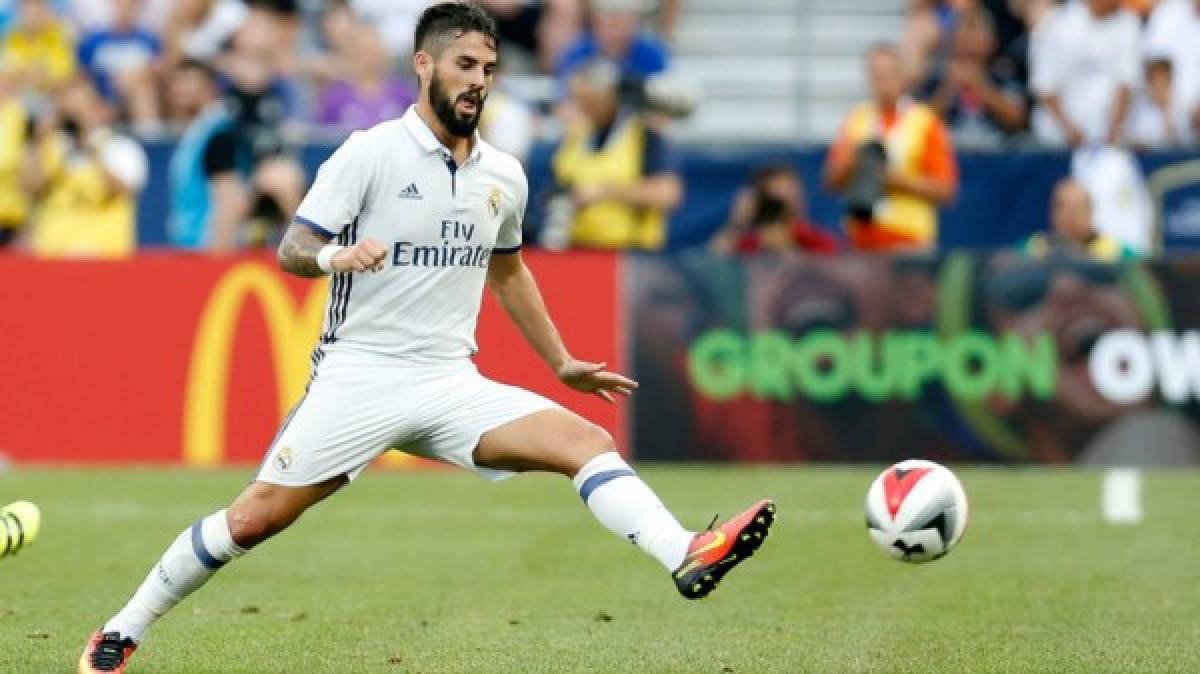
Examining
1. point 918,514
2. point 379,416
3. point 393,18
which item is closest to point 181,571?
point 379,416

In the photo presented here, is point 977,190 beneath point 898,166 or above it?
beneath

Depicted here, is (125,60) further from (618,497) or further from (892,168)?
(618,497)

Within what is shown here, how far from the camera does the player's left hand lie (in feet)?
26.8

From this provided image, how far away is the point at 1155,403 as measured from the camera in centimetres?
1554

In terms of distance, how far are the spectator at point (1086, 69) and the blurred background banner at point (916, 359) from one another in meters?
3.21

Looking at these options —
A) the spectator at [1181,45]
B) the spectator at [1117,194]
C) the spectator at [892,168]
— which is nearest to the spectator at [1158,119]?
the spectator at [1181,45]

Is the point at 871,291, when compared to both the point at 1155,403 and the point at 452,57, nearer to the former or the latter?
the point at 1155,403

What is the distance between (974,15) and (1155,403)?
492 centimetres

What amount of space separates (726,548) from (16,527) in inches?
129

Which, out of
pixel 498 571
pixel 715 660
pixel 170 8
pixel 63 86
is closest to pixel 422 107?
pixel 715 660

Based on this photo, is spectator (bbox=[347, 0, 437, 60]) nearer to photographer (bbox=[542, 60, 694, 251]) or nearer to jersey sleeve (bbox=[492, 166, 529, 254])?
photographer (bbox=[542, 60, 694, 251])

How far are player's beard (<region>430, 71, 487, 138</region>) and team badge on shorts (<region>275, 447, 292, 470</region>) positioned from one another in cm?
123

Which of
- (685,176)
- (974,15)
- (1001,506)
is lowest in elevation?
(1001,506)

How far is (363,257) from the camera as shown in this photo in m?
7.07
